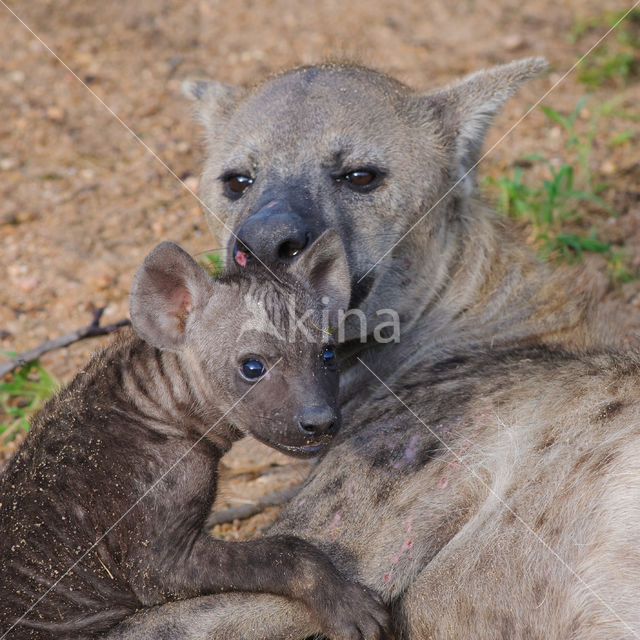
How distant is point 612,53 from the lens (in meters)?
6.80

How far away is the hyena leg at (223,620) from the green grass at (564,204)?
265cm

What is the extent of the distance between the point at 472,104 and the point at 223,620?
2.26 meters

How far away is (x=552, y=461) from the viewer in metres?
3.03

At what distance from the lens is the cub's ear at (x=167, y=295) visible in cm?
310

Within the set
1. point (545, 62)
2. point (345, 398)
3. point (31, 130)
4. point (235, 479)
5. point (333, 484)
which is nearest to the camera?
point (333, 484)

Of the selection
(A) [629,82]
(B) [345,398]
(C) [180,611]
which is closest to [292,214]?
(B) [345,398]

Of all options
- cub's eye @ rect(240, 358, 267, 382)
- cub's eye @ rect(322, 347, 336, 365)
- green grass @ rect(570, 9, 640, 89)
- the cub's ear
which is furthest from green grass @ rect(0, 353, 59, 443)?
green grass @ rect(570, 9, 640, 89)

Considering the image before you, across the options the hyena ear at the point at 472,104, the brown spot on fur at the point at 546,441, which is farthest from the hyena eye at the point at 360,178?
the brown spot on fur at the point at 546,441

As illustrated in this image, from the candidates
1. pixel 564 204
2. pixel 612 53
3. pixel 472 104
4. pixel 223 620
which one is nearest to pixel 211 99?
pixel 472 104

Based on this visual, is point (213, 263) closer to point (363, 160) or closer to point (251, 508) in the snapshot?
point (363, 160)

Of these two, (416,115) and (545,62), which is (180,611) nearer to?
(416,115)

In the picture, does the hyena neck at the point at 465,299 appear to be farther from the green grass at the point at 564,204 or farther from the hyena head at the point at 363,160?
the green grass at the point at 564,204

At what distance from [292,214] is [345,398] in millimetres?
770

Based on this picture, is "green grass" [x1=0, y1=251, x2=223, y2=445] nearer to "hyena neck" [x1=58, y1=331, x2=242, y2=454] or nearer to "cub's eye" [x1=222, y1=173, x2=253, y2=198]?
"cub's eye" [x1=222, y1=173, x2=253, y2=198]
